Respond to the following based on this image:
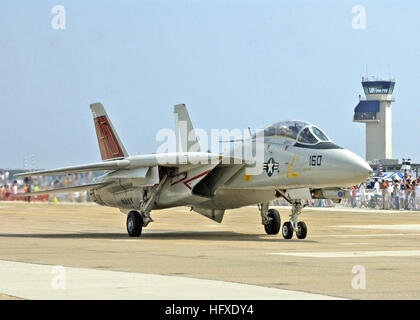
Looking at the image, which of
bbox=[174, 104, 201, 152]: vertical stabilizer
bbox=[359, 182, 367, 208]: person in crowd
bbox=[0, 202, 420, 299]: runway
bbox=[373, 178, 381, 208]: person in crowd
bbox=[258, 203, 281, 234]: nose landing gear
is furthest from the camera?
bbox=[359, 182, 367, 208]: person in crowd

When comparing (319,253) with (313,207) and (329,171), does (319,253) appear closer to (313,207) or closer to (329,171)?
(329,171)

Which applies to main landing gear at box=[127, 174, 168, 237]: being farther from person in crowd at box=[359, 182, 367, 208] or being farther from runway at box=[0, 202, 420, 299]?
person in crowd at box=[359, 182, 367, 208]

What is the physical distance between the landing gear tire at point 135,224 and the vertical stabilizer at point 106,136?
11.7 ft

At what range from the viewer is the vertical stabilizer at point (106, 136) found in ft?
85.6

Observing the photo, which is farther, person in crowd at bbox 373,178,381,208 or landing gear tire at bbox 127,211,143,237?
person in crowd at bbox 373,178,381,208

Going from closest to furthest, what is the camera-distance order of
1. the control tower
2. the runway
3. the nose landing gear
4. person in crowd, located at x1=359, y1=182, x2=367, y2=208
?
the runway → the nose landing gear → person in crowd, located at x1=359, y1=182, x2=367, y2=208 → the control tower

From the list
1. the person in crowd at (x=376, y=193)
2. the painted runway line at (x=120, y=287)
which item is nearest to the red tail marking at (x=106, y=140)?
the painted runway line at (x=120, y=287)

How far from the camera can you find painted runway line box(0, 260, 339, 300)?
373 inches

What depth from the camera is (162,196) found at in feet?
75.5

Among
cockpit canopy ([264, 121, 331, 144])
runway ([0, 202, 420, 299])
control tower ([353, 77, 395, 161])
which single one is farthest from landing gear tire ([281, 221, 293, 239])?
control tower ([353, 77, 395, 161])

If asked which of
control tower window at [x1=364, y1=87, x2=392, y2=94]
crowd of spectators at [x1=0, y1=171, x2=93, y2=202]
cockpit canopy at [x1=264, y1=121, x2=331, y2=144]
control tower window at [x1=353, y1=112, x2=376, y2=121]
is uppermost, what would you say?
control tower window at [x1=364, y1=87, x2=392, y2=94]

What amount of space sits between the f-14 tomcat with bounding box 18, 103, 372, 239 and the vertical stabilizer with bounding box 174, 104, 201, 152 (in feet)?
6.62
